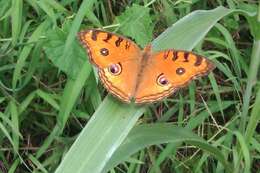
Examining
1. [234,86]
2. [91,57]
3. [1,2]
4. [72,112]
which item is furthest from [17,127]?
[234,86]

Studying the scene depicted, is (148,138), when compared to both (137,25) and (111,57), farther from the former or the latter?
(137,25)

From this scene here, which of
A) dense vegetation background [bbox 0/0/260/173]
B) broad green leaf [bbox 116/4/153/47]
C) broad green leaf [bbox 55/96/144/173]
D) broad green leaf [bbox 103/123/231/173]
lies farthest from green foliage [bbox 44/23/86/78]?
broad green leaf [bbox 55/96/144/173]

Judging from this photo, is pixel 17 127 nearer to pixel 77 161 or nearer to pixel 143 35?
pixel 143 35

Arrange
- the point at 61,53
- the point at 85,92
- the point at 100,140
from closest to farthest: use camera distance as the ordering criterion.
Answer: the point at 100,140 < the point at 61,53 < the point at 85,92

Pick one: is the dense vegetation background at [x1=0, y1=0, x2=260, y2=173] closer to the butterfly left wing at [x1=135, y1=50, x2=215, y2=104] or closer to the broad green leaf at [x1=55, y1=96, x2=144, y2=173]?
the butterfly left wing at [x1=135, y1=50, x2=215, y2=104]

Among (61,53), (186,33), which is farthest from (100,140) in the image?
(61,53)

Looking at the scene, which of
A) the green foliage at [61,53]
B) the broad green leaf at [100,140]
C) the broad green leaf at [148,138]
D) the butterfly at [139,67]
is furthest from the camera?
the green foliage at [61,53]

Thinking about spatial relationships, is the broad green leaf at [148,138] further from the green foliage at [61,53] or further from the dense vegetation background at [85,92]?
the green foliage at [61,53]

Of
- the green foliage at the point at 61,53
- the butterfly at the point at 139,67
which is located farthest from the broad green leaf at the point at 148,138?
the green foliage at the point at 61,53
